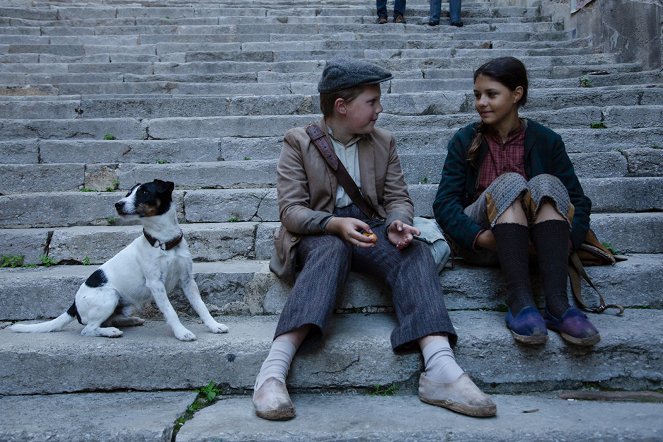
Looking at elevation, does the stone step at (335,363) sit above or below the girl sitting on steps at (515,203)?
below

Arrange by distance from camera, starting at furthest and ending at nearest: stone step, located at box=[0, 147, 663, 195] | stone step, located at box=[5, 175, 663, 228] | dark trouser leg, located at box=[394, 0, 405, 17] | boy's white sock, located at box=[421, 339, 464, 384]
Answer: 1. dark trouser leg, located at box=[394, 0, 405, 17]
2. stone step, located at box=[0, 147, 663, 195]
3. stone step, located at box=[5, 175, 663, 228]
4. boy's white sock, located at box=[421, 339, 464, 384]

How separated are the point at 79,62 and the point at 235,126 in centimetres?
302

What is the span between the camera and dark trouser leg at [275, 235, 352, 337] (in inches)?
98.3

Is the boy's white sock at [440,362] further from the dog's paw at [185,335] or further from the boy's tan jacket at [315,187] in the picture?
the dog's paw at [185,335]

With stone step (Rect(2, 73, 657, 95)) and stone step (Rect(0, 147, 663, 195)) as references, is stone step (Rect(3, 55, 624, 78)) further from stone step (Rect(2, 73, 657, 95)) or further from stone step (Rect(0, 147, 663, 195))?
stone step (Rect(0, 147, 663, 195))

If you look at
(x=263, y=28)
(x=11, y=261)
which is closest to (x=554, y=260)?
(x=11, y=261)

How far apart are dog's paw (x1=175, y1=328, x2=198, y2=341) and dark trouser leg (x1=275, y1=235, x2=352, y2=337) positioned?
0.45 metres

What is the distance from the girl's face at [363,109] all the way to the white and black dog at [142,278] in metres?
0.91

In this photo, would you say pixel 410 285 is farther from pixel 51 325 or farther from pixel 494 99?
pixel 51 325

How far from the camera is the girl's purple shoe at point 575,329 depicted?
251 centimetres

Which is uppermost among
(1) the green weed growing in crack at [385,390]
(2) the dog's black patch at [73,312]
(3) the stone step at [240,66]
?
(3) the stone step at [240,66]

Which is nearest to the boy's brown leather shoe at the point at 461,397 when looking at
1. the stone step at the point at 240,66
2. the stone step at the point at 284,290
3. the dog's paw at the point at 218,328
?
the stone step at the point at 284,290

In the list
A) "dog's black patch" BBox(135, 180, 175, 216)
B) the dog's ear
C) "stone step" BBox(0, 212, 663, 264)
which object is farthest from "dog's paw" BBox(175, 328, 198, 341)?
"stone step" BBox(0, 212, 663, 264)

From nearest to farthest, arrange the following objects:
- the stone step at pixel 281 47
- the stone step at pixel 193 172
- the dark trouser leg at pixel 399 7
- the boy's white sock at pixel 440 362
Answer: the boy's white sock at pixel 440 362
the stone step at pixel 193 172
the stone step at pixel 281 47
the dark trouser leg at pixel 399 7
